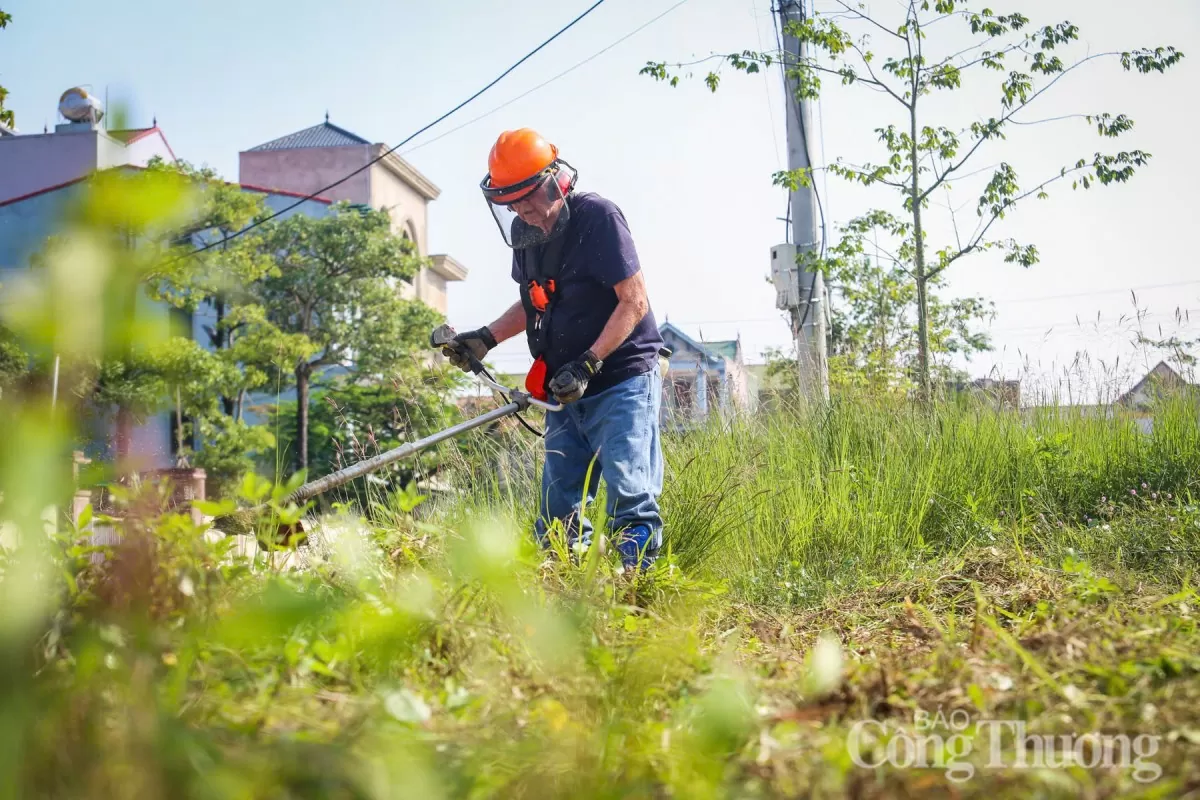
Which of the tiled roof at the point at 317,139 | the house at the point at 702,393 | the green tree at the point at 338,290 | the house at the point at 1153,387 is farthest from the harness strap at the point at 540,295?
the tiled roof at the point at 317,139

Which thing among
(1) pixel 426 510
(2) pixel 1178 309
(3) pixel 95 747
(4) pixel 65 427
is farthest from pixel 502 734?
(2) pixel 1178 309

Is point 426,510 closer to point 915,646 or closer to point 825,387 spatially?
point 915,646

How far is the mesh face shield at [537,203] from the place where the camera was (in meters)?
3.78

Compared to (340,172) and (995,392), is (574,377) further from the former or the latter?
(340,172)

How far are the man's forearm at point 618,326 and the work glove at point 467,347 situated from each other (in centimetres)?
62

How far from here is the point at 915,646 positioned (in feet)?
8.29

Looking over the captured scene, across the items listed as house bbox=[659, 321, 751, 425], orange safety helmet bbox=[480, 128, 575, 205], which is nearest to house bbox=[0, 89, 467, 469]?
orange safety helmet bbox=[480, 128, 575, 205]

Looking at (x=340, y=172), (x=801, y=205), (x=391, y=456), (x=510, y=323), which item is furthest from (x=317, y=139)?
(x=391, y=456)

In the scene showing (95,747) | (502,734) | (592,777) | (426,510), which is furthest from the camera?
(426,510)

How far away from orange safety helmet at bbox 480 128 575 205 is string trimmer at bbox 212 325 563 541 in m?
0.60

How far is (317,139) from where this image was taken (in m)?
38.2

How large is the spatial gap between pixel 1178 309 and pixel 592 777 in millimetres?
7381

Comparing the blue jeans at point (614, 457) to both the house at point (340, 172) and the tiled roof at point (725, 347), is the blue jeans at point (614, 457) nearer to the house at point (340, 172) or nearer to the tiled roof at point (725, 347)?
the tiled roof at point (725, 347)

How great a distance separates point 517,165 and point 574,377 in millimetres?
851
